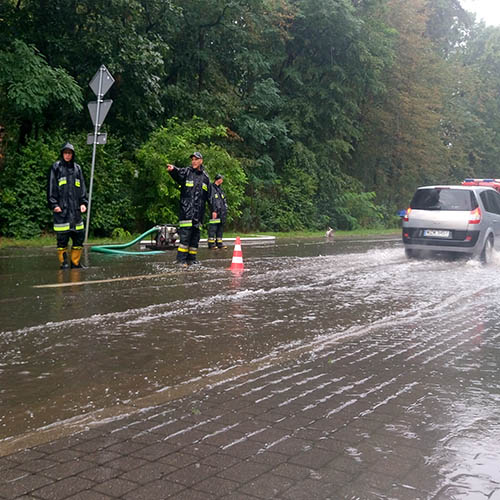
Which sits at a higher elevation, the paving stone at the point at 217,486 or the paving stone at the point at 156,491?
the paving stone at the point at 217,486

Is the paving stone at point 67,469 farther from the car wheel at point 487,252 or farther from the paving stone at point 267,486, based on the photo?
the car wheel at point 487,252

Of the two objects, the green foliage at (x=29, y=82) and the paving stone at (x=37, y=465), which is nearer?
the paving stone at (x=37, y=465)

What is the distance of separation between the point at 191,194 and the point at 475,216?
6595 mm

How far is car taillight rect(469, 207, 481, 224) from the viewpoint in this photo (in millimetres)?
15391

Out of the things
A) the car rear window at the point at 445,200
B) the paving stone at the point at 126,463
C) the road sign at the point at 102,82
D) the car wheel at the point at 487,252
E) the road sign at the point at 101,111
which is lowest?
the paving stone at the point at 126,463

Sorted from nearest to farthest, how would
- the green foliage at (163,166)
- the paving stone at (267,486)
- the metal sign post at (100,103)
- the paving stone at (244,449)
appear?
the paving stone at (267,486), the paving stone at (244,449), the metal sign post at (100,103), the green foliage at (163,166)

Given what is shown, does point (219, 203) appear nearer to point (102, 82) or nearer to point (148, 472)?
point (102, 82)

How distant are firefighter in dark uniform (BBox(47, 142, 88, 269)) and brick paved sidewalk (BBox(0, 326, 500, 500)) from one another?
23.2ft

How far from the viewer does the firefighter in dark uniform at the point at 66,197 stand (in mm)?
11508

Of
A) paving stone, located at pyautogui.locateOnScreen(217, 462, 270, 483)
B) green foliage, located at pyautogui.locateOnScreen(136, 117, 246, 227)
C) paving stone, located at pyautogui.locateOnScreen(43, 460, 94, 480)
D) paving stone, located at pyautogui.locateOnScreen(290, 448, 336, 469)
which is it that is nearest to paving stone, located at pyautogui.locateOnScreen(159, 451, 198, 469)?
paving stone, located at pyautogui.locateOnScreen(217, 462, 270, 483)

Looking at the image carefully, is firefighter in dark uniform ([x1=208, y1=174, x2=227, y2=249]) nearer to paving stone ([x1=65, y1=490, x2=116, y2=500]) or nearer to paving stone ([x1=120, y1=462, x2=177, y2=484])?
paving stone ([x1=120, y1=462, x2=177, y2=484])

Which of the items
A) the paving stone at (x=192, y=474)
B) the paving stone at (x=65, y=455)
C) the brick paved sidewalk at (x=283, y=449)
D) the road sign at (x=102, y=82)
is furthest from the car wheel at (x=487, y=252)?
the paving stone at (x=65, y=455)

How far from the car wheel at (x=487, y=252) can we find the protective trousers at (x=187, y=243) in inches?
268

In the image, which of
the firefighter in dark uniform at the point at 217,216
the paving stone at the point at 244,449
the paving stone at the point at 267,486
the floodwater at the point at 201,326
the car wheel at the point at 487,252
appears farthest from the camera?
the firefighter in dark uniform at the point at 217,216
